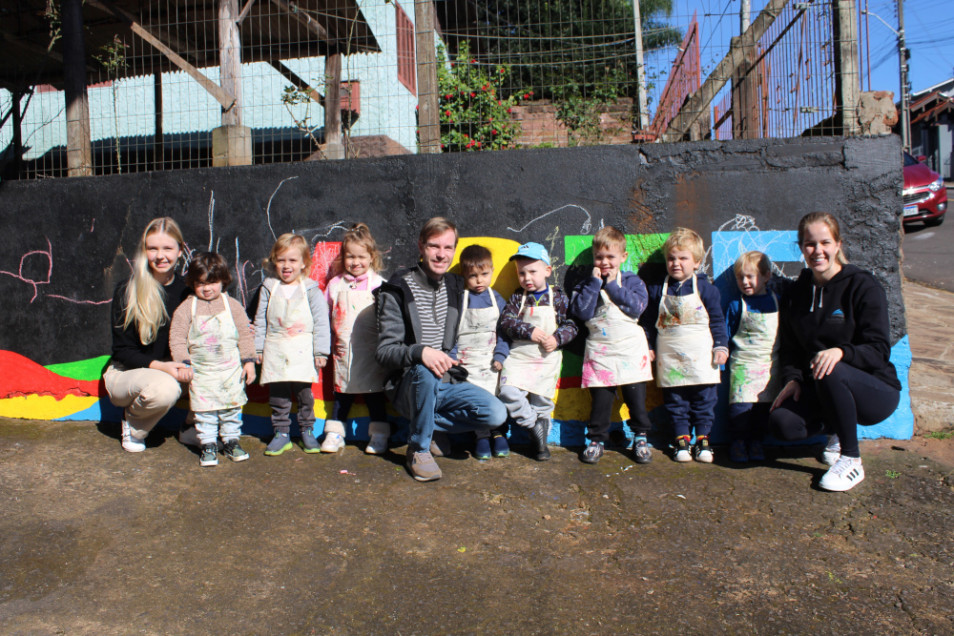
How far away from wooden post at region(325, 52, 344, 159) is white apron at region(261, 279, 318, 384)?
275cm

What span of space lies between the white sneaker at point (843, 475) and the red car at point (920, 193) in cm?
1176

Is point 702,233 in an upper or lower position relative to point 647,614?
upper

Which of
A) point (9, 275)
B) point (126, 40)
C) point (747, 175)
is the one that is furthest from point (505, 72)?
point (126, 40)

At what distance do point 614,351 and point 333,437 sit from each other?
5.78 ft

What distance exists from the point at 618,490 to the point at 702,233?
1.73 m

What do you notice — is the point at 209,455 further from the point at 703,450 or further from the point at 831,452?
the point at 831,452

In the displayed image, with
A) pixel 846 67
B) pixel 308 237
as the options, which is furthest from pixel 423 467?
pixel 846 67

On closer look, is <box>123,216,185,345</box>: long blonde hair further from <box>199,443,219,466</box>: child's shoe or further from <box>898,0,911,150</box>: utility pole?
<box>898,0,911,150</box>: utility pole

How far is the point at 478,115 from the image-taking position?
16.7 feet

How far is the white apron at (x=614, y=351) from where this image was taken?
374 cm

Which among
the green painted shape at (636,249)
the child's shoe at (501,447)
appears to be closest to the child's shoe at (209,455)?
the child's shoe at (501,447)

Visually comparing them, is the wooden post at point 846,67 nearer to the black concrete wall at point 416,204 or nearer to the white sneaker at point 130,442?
the black concrete wall at point 416,204

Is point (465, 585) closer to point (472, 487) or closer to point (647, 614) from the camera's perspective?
point (647, 614)

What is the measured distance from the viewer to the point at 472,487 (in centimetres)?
342
